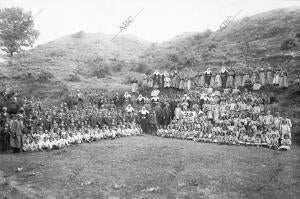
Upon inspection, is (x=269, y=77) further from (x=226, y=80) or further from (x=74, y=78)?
(x=74, y=78)

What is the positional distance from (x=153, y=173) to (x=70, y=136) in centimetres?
816

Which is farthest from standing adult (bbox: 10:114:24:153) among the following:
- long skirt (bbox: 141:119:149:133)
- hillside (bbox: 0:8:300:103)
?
hillside (bbox: 0:8:300:103)

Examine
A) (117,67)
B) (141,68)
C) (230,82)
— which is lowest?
(230,82)

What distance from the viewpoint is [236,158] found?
45.8 feet

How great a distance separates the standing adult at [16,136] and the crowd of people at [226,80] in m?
14.6

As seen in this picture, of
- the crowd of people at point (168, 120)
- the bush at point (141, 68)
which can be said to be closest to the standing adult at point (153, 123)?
the crowd of people at point (168, 120)

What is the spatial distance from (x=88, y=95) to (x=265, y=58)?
56.9ft

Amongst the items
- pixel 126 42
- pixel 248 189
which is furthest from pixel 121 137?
pixel 126 42

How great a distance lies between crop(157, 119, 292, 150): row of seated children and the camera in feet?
55.7

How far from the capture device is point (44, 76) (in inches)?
1484

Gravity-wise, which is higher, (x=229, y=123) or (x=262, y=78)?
(x=262, y=78)

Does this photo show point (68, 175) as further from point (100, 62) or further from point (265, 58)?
point (100, 62)

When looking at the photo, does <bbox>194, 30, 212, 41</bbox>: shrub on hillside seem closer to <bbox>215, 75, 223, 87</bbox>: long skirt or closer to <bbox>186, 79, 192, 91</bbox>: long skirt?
<bbox>186, 79, 192, 91</bbox>: long skirt

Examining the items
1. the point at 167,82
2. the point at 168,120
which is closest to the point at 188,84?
the point at 167,82
